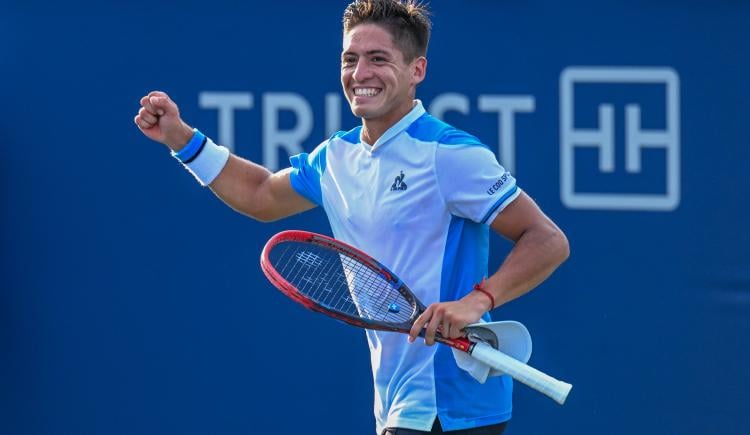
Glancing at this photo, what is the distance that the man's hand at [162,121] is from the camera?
4141 millimetres

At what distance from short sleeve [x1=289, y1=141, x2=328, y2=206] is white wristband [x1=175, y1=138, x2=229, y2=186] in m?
0.21

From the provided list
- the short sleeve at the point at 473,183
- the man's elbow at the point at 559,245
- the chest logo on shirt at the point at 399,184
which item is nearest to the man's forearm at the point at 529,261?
the man's elbow at the point at 559,245

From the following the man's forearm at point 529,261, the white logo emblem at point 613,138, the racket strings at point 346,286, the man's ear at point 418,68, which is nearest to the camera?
the man's forearm at point 529,261

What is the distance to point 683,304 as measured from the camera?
16.8 ft

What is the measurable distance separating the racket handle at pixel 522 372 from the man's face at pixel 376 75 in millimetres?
677

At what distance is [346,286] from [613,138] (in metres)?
1.41

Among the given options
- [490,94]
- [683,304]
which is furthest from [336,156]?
[683,304]

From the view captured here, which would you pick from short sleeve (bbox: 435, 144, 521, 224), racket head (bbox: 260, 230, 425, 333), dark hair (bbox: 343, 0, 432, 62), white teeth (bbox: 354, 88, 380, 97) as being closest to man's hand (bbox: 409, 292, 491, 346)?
racket head (bbox: 260, 230, 425, 333)

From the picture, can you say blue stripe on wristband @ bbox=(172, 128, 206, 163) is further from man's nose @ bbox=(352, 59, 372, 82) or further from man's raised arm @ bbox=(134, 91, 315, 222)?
man's nose @ bbox=(352, 59, 372, 82)

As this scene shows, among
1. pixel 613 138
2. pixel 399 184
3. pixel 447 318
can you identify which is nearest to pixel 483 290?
pixel 447 318

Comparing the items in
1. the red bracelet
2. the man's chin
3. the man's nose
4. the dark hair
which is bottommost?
the red bracelet

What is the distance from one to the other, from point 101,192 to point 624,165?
192cm

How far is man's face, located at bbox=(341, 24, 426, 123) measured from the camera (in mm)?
3859

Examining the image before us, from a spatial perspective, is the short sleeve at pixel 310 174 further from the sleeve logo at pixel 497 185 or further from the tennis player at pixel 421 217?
the sleeve logo at pixel 497 185
